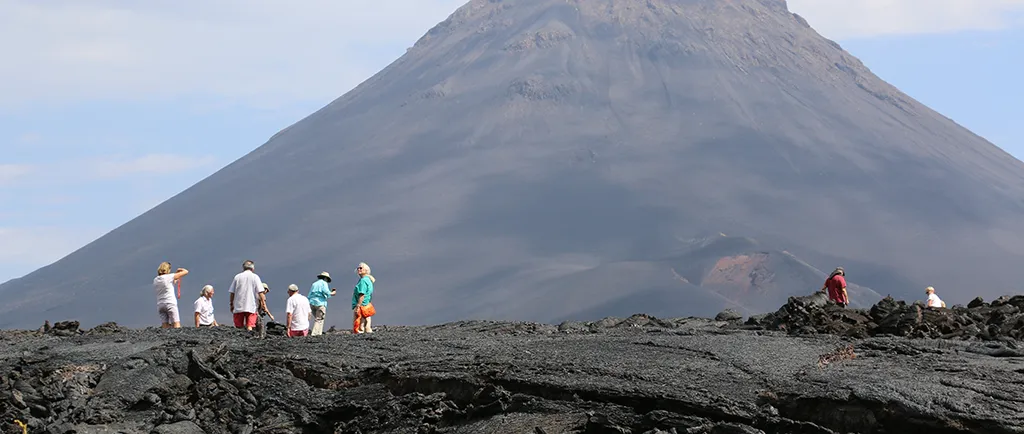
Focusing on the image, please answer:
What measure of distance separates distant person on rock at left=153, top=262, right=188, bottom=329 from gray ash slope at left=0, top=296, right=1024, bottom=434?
1.55 meters

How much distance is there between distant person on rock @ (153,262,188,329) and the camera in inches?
959

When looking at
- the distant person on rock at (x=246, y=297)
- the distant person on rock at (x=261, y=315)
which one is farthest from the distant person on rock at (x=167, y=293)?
the distant person on rock at (x=261, y=315)

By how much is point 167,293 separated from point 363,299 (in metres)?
3.78

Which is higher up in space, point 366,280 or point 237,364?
point 366,280

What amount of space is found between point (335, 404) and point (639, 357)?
426cm

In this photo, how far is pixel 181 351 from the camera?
20.9 m

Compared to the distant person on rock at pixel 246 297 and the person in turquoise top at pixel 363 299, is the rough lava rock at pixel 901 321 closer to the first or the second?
the person in turquoise top at pixel 363 299

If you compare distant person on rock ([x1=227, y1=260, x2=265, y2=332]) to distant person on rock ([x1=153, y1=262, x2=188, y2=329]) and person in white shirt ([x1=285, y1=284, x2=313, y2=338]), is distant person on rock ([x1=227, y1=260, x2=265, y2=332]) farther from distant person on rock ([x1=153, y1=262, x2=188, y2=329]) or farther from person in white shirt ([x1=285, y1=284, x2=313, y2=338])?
distant person on rock ([x1=153, y1=262, x2=188, y2=329])

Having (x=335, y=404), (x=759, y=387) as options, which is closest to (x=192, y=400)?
(x=335, y=404)

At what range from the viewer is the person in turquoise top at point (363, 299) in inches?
909

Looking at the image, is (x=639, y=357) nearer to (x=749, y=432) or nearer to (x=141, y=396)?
(x=749, y=432)

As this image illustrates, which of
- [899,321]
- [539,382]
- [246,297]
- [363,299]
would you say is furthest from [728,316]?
[539,382]

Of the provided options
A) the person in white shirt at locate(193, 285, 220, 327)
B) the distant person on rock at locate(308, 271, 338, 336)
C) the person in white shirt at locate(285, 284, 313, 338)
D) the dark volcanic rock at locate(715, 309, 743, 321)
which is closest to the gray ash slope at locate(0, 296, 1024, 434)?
the person in white shirt at locate(285, 284, 313, 338)

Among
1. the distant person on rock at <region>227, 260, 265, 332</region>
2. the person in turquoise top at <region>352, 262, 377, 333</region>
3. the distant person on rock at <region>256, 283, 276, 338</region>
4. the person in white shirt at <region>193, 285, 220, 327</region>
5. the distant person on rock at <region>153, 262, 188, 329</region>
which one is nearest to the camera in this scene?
the person in turquoise top at <region>352, 262, 377, 333</region>
